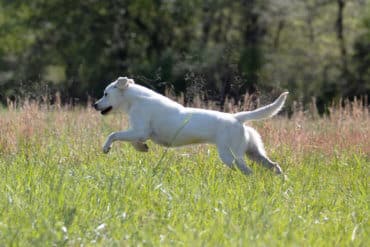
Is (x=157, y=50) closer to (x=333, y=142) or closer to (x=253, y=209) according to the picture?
(x=333, y=142)

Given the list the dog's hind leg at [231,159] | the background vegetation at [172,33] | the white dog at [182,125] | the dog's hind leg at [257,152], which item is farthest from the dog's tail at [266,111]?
the background vegetation at [172,33]

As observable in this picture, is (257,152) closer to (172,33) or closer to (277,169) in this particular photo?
(277,169)

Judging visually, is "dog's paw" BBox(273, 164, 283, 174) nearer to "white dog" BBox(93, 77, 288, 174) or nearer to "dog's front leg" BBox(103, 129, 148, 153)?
"white dog" BBox(93, 77, 288, 174)

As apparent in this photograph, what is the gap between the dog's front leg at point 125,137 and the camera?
31.7 ft

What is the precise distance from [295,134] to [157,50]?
29740 mm

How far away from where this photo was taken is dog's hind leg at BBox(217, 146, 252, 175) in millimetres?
9422

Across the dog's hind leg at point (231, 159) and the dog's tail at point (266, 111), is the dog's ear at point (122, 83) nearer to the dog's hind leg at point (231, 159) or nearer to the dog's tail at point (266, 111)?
the dog's hind leg at point (231, 159)

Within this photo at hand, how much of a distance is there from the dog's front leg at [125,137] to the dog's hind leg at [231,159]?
0.93 m

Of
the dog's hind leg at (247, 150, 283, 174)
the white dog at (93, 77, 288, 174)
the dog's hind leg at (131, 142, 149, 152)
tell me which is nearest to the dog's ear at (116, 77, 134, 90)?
the white dog at (93, 77, 288, 174)

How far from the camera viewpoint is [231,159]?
9.48m

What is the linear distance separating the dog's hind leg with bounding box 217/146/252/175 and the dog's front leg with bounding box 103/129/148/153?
0.93m

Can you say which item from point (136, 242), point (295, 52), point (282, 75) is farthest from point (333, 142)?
point (295, 52)

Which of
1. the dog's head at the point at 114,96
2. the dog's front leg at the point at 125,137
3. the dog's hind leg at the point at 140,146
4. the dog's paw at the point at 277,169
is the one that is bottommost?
the dog's paw at the point at 277,169

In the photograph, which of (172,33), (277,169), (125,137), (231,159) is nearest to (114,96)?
(125,137)
